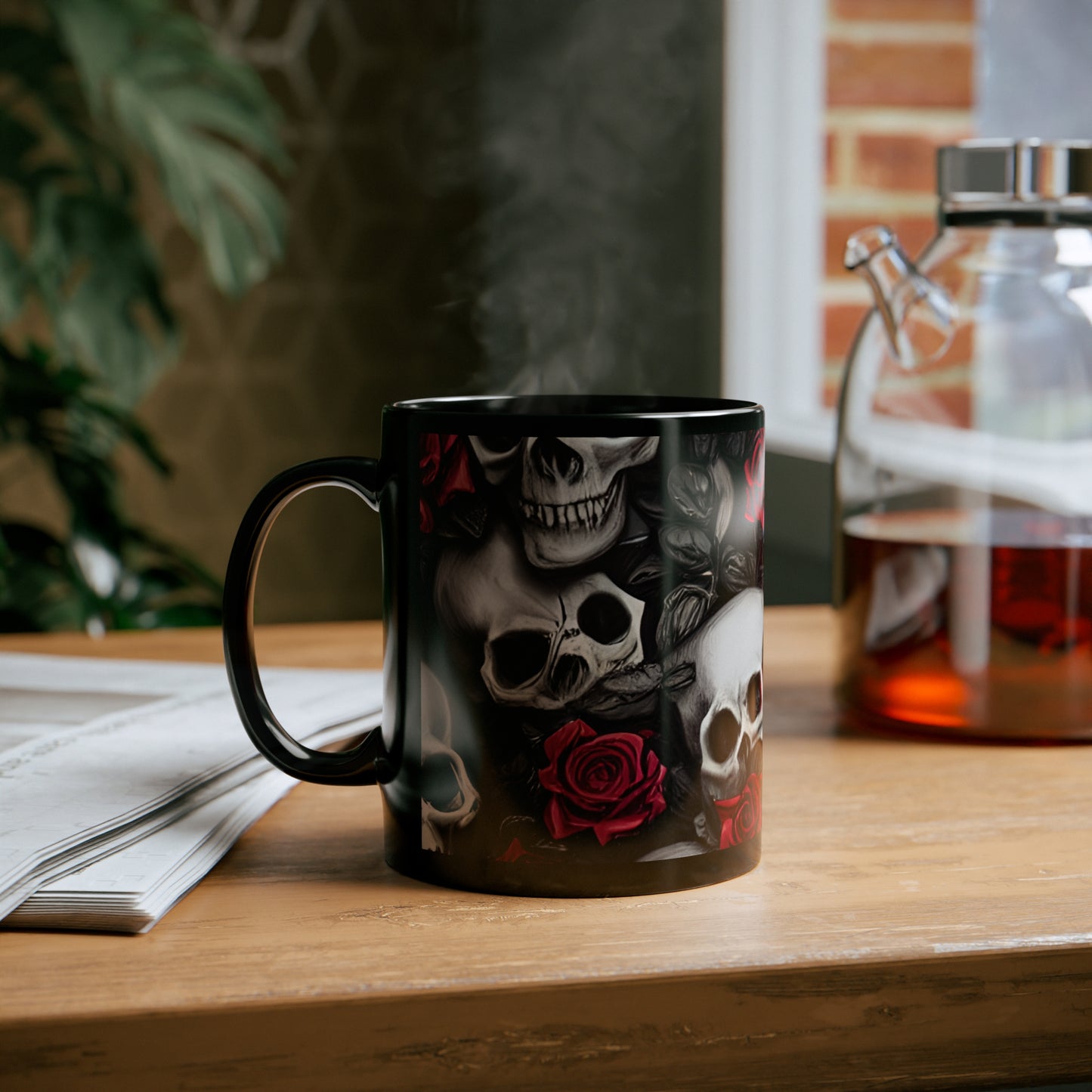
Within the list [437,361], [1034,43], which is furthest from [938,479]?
[437,361]

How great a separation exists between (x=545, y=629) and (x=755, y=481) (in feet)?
0.28

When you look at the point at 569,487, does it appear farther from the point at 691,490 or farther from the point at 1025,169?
the point at 1025,169

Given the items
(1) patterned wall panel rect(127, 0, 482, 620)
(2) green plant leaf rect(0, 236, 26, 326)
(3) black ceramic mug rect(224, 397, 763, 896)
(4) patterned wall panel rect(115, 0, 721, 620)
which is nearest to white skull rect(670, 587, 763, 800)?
(3) black ceramic mug rect(224, 397, 763, 896)

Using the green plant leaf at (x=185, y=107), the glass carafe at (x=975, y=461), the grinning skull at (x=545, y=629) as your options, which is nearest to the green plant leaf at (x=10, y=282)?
the green plant leaf at (x=185, y=107)

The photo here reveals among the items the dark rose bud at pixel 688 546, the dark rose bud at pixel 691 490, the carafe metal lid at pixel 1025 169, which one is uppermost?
the carafe metal lid at pixel 1025 169

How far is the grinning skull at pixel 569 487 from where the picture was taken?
391 millimetres

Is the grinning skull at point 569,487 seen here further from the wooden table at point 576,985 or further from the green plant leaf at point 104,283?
the green plant leaf at point 104,283

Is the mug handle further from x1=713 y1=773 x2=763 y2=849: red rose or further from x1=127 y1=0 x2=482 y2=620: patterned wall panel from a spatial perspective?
x1=127 y1=0 x2=482 y2=620: patterned wall panel

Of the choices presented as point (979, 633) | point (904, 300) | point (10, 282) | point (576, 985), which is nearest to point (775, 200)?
point (10, 282)

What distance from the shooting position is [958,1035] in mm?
365

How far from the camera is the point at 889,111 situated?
5.03 ft

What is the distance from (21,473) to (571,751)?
2.43 meters

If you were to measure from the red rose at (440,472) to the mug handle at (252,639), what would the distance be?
3cm

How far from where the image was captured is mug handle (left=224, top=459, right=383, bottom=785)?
1.41 feet
